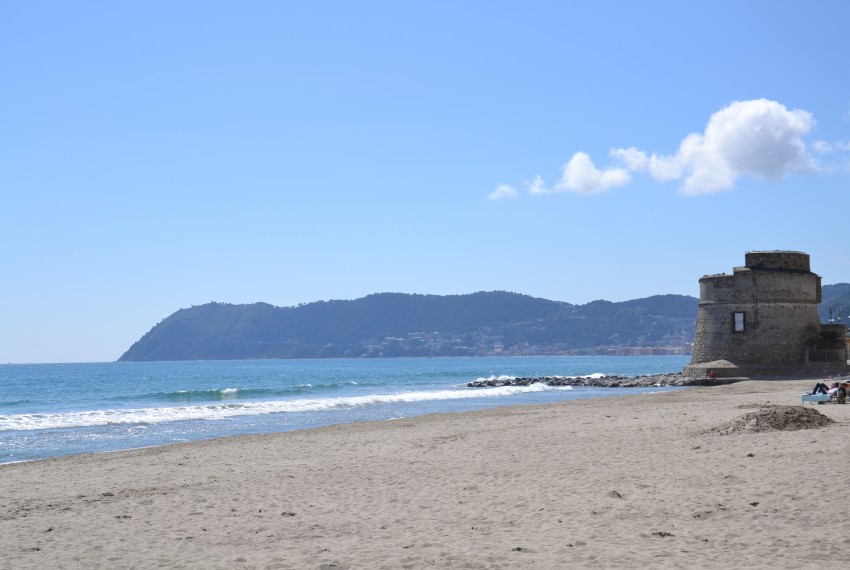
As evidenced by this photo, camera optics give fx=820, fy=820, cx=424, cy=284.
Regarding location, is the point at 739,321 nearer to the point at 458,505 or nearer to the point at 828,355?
the point at 828,355

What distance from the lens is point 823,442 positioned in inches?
444

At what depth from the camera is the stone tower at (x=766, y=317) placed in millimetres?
36875

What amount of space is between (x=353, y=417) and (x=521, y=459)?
14471 mm

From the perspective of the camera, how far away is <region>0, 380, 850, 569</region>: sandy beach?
23.2ft

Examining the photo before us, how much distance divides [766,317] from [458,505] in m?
31.5

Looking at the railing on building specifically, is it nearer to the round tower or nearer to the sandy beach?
the round tower

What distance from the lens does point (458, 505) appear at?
9211 millimetres

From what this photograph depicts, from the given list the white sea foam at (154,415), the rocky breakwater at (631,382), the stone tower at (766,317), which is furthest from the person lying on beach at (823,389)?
the white sea foam at (154,415)

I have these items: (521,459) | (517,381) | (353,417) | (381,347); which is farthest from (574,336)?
(521,459)

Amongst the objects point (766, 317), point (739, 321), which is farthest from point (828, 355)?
point (739, 321)

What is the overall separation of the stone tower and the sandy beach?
73.4 ft

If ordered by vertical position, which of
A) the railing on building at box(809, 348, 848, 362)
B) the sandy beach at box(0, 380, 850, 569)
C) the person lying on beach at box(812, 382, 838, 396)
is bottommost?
the sandy beach at box(0, 380, 850, 569)

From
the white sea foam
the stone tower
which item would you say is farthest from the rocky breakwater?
the white sea foam

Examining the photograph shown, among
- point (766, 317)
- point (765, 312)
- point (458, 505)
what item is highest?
point (765, 312)
